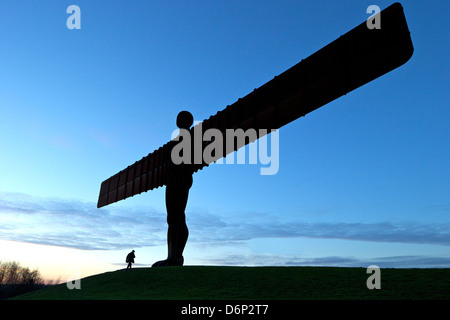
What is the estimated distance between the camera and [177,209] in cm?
1109

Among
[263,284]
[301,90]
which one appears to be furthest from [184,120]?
[263,284]

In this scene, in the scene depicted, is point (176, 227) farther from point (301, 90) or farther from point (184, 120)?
point (301, 90)

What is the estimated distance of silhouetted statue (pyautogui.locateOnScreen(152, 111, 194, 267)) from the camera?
432 inches

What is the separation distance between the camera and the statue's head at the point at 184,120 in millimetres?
11820

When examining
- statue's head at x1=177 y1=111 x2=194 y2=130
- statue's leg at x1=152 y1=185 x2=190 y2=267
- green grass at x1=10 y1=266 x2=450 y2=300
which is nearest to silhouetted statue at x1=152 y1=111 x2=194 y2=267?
statue's leg at x1=152 y1=185 x2=190 y2=267

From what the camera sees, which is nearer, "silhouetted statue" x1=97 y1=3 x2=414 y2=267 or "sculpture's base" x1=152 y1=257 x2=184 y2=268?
"silhouetted statue" x1=97 y1=3 x2=414 y2=267

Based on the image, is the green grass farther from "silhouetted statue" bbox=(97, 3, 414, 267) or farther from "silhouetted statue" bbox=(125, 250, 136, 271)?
"silhouetted statue" bbox=(97, 3, 414, 267)

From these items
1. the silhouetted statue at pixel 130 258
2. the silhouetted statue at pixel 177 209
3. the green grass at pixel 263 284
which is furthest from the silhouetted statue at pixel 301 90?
the green grass at pixel 263 284

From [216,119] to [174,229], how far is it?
3.58 metres

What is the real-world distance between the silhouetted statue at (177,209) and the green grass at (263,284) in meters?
0.81

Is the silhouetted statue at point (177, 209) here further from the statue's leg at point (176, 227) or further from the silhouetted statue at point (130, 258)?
the silhouetted statue at point (130, 258)

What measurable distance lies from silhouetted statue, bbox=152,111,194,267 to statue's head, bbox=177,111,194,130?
1186mm

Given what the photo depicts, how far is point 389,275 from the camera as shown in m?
8.22
